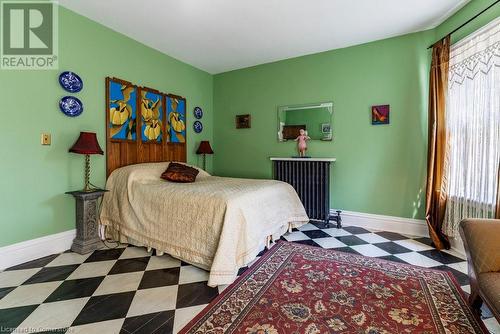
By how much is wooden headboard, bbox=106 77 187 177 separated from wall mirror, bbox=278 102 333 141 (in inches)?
68.9

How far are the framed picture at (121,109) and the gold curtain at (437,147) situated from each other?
3633 millimetres

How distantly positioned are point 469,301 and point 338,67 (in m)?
2.94

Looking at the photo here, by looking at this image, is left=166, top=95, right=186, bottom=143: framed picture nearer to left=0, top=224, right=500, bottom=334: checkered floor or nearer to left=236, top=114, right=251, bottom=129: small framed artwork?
left=236, top=114, right=251, bottom=129: small framed artwork

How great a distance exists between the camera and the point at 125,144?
2.95m

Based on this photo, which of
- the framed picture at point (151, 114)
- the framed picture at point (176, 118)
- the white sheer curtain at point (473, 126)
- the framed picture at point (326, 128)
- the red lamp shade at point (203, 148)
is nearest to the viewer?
the white sheer curtain at point (473, 126)

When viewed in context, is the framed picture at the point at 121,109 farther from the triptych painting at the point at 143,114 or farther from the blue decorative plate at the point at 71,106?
the blue decorative plate at the point at 71,106

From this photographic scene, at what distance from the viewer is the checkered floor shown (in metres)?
1.36

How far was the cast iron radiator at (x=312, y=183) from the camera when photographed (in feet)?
10.5

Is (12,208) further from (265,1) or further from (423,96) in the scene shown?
(423,96)

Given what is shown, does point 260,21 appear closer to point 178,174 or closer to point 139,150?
point 178,174

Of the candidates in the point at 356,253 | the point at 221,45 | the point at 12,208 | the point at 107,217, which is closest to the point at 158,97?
the point at 221,45

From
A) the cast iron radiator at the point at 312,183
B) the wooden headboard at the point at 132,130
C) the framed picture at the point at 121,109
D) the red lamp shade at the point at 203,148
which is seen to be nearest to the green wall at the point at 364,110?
the cast iron radiator at the point at 312,183

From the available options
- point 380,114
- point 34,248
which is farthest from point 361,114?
point 34,248

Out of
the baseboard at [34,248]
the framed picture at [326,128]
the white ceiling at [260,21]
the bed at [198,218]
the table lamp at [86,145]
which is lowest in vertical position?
the baseboard at [34,248]
